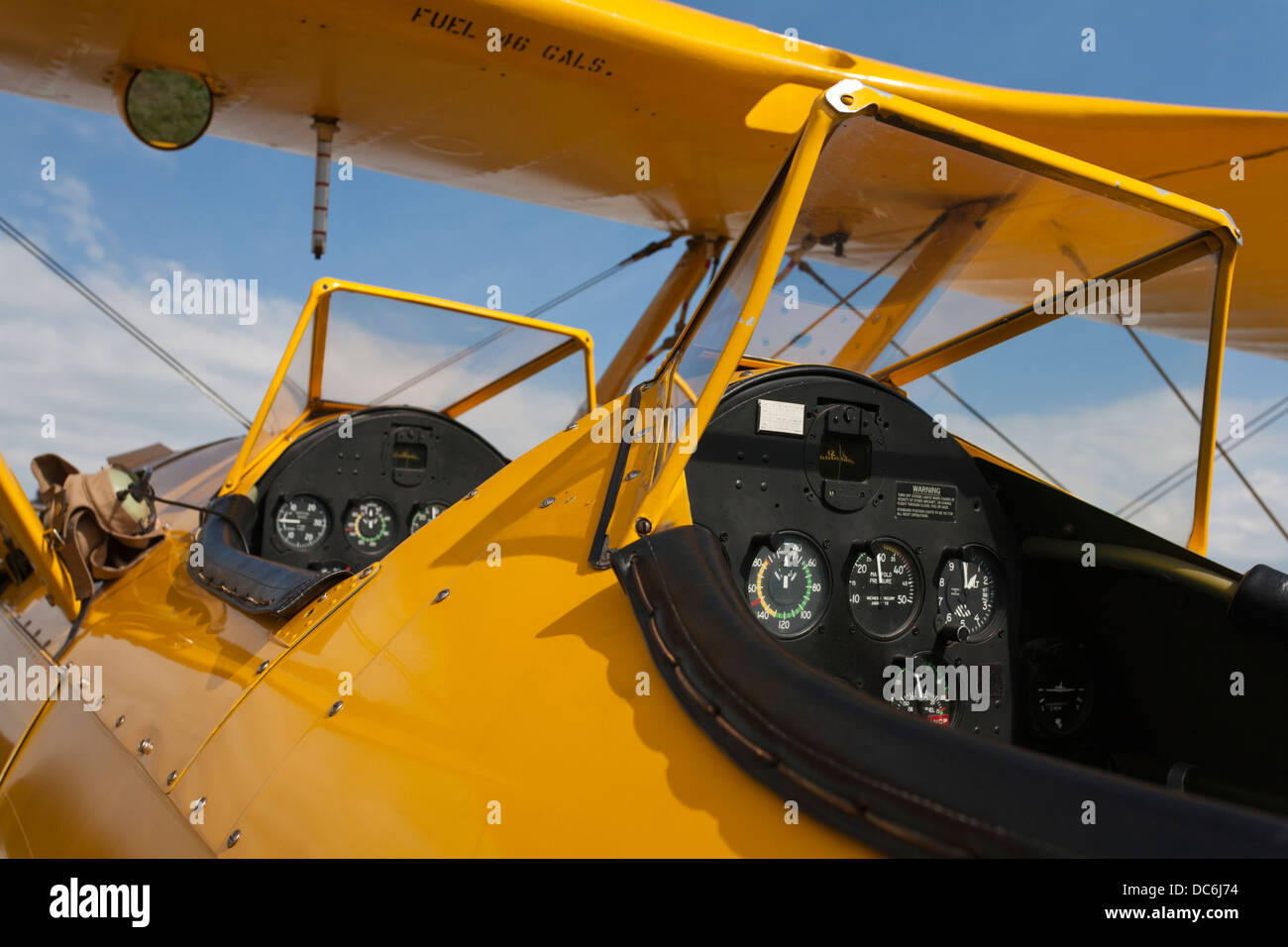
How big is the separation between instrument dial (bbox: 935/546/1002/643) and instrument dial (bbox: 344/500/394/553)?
3.10m

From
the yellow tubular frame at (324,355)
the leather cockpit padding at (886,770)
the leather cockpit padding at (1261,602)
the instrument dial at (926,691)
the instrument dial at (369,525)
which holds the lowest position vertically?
the instrument dial at (926,691)

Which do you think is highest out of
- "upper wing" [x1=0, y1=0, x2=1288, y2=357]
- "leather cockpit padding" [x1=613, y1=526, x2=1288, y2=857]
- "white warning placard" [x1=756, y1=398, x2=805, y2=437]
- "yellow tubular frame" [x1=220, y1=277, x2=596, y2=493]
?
"upper wing" [x1=0, y1=0, x2=1288, y2=357]

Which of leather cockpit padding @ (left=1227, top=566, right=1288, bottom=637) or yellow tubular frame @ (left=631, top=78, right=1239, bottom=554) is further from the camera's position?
leather cockpit padding @ (left=1227, top=566, right=1288, bottom=637)

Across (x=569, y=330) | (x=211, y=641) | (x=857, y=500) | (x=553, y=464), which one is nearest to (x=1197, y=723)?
(x=857, y=500)

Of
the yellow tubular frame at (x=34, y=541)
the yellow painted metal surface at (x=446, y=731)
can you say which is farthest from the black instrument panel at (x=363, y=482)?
the yellow painted metal surface at (x=446, y=731)

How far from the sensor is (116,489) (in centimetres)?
312

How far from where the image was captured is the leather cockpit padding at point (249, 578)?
1.97m

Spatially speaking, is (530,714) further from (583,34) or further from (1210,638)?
(583,34)

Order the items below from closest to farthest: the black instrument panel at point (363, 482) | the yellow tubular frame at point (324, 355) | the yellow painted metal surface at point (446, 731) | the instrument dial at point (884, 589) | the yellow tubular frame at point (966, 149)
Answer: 1. the yellow painted metal surface at point (446, 731)
2. the yellow tubular frame at point (966, 149)
3. the instrument dial at point (884, 589)
4. the yellow tubular frame at point (324, 355)
5. the black instrument panel at point (363, 482)

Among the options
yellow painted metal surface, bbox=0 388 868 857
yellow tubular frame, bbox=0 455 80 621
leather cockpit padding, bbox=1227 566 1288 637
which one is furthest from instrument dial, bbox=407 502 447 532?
leather cockpit padding, bbox=1227 566 1288 637

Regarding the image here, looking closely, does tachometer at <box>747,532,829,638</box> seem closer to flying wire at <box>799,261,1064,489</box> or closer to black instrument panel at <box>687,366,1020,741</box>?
black instrument panel at <box>687,366,1020,741</box>

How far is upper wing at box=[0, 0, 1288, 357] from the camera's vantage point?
4.20 m

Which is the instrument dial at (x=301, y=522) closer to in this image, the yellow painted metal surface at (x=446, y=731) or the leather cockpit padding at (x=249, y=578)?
the leather cockpit padding at (x=249, y=578)

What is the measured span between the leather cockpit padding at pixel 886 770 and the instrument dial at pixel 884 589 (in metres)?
0.68
